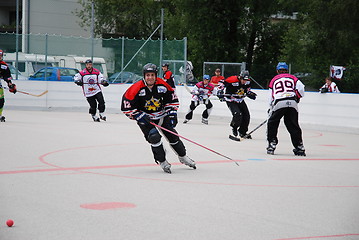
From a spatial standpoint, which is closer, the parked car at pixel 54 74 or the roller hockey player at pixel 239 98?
the roller hockey player at pixel 239 98

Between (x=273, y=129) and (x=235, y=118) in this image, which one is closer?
(x=273, y=129)

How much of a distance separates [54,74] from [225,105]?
23.1ft

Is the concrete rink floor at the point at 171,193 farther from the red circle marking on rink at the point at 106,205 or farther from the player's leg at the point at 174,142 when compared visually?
the player's leg at the point at 174,142

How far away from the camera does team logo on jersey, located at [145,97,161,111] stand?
9.47 meters

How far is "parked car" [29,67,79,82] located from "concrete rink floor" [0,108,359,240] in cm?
1180

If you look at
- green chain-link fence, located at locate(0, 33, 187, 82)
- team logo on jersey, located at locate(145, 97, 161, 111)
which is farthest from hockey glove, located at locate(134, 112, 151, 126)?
green chain-link fence, located at locate(0, 33, 187, 82)

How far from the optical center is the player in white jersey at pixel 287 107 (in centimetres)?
1221

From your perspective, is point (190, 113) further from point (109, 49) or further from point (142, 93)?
point (142, 93)

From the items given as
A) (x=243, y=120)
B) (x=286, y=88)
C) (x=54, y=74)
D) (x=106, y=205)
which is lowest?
(x=243, y=120)

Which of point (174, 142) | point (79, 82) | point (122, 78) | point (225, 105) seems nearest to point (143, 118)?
point (174, 142)

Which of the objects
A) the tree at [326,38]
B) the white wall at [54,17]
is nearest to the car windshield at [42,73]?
the tree at [326,38]

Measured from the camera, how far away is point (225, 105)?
22.8 meters

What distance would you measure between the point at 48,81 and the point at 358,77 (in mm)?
11571

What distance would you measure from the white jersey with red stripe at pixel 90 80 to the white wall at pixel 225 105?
518 cm
